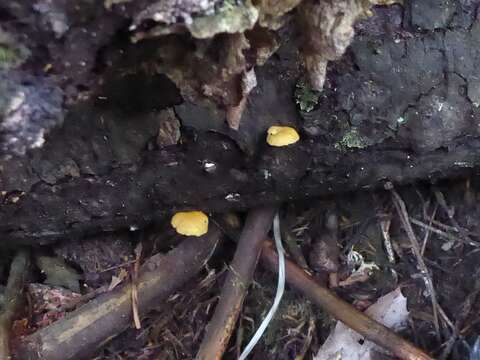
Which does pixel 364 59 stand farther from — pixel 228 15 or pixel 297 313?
pixel 297 313

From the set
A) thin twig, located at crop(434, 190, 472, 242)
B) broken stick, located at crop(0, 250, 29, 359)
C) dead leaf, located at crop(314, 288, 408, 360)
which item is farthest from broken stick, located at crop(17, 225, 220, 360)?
thin twig, located at crop(434, 190, 472, 242)

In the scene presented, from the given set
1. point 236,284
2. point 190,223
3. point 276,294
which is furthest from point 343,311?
point 190,223

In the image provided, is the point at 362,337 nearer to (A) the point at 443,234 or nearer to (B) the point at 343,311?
(B) the point at 343,311

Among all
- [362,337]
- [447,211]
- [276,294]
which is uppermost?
[447,211]

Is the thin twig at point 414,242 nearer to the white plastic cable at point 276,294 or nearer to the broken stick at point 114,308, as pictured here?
the white plastic cable at point 276,294

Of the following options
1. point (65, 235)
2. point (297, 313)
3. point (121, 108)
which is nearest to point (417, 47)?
point (121, 108)

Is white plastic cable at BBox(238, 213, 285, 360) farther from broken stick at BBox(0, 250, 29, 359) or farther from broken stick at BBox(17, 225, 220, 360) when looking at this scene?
broken stick at BBox(0, 250, 29, 359)
